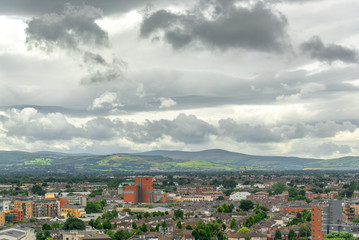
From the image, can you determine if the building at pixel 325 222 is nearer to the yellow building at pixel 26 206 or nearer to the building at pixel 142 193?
Result: the yellow building at pixel 26 206

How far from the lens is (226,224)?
101312 mm

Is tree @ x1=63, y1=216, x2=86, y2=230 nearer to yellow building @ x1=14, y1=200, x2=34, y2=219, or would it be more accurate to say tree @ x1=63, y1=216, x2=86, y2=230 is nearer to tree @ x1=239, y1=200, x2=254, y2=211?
yellow building @ x1=14, y1=200, x2=34, y2=219

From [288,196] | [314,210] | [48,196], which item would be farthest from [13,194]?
[314,210]

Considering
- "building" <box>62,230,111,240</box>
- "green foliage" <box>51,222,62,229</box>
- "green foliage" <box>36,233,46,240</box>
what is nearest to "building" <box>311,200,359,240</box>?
"building" <box>62,230,111,240</box>

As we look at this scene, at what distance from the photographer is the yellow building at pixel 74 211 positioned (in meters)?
117

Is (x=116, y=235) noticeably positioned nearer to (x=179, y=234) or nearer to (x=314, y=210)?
(x=179, y=234)

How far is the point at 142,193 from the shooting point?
157750 millimetres

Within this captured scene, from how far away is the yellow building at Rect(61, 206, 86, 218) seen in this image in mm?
116656

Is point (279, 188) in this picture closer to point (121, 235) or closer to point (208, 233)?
point (208, 233)

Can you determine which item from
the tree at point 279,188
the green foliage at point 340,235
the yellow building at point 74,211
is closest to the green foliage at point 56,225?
the yellow building at point 74,211

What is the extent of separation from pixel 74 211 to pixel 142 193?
41.5 meters

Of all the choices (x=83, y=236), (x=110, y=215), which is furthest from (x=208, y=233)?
(x=110, y=215)

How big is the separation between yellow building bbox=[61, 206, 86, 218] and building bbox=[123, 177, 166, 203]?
34.6 metres

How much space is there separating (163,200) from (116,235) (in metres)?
77.1
